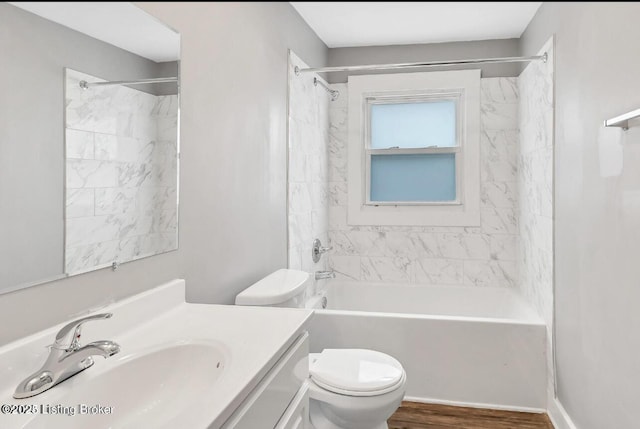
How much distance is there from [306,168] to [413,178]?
90 cm

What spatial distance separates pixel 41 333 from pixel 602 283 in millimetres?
1695

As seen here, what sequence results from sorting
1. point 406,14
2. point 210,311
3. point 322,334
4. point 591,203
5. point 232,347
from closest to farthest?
1. point 406,14
2. point 232,347
3. point 210,311
4. point 591,203
5. point 322,334

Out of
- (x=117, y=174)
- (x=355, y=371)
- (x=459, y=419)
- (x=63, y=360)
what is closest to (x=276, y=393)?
(x=63, y=360)

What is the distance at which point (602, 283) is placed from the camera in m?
1.60

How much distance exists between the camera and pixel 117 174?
114cm

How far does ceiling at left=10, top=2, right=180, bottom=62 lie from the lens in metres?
0.64

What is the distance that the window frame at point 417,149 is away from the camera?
10.3ft

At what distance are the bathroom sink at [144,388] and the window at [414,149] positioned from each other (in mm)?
2321

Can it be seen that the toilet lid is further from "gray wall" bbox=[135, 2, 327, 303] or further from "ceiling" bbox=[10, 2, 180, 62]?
"ceiling" bbox=[10, 2, 180, 62]

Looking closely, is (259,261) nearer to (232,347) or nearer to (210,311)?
(210,311)

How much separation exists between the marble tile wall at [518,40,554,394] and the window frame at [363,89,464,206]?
39 cm

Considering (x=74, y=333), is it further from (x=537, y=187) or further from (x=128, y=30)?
(x=537, y=187)

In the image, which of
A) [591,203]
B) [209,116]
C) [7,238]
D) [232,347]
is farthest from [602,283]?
[7,238]

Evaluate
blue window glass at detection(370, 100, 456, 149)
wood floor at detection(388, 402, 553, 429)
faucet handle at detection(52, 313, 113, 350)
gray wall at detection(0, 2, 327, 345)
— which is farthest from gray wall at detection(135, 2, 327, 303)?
blue window glass at detection(370, 100, 456, 149)
